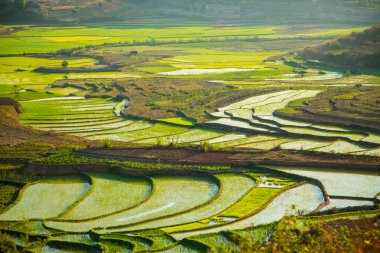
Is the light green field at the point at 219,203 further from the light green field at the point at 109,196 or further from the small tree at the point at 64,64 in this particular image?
the small tree at the point at 64,64

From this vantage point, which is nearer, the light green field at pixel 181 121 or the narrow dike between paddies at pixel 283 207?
Result: the narrow dike between paddies at pixel 283 207

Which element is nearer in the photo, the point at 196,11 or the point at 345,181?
the point at 345,181

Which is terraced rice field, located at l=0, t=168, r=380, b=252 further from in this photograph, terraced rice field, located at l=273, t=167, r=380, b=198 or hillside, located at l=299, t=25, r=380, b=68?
hillside, located at l=299, t=25, r=380, b=68

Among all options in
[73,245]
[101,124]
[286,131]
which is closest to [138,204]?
[73,245]

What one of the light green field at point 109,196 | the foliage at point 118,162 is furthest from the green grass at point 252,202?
the light green field at point 109,196

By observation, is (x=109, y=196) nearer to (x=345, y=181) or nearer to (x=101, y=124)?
(x=345, y=181)

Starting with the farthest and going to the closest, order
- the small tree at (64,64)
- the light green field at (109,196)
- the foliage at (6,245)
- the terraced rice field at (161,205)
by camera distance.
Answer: the small tree at (64,64) → the light green field at (109,196) → the terraced rice field at (161,205) → the foliage at (6,245)

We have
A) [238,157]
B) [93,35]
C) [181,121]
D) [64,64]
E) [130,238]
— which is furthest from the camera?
[93,35]
